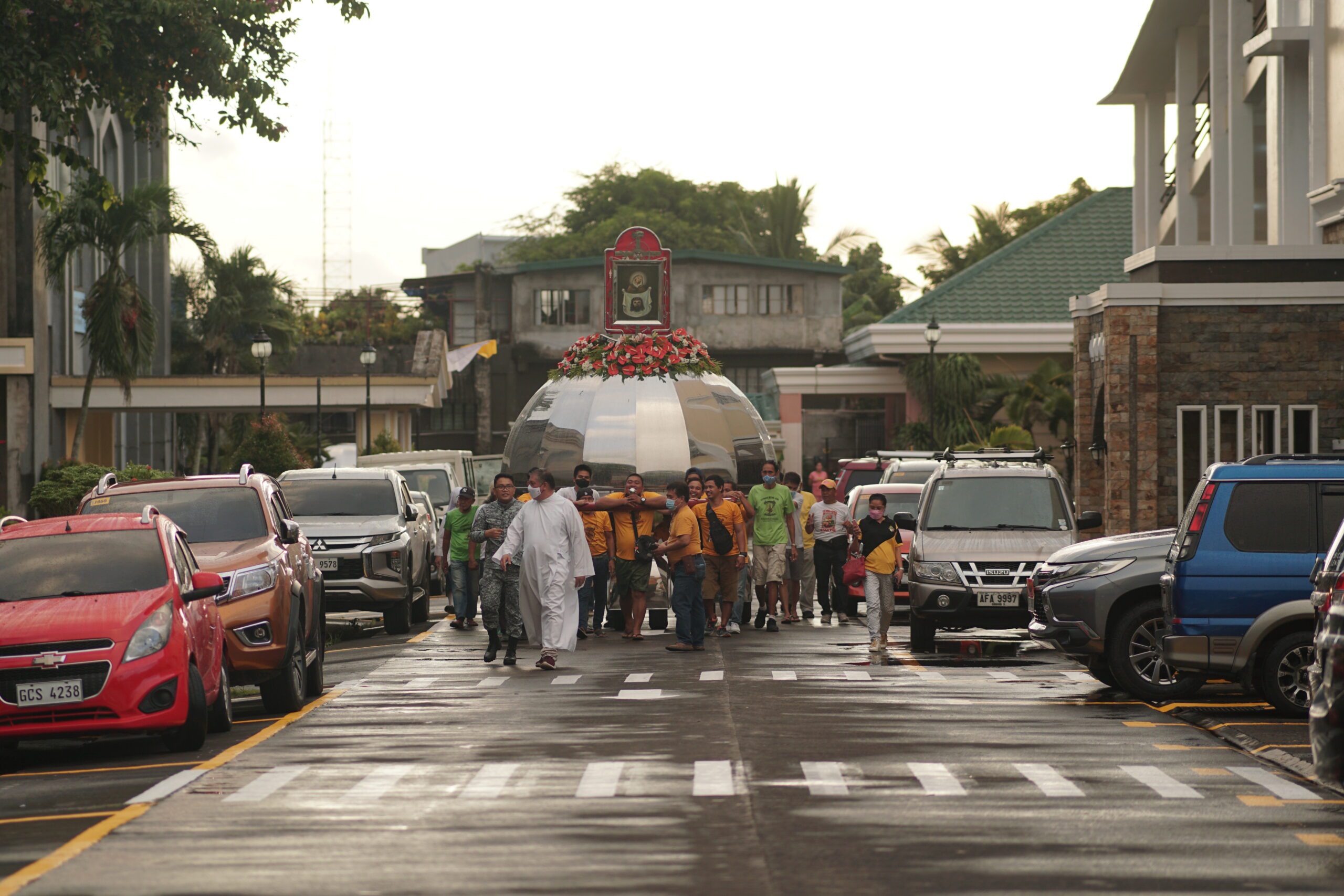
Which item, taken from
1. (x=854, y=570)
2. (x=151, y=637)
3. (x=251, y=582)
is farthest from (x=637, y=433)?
(x=151, y=637)

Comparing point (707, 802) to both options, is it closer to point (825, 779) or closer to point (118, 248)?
point (825, 779)

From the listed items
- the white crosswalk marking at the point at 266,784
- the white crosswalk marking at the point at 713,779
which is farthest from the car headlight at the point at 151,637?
the white crosswalk marking at the point at 713,779

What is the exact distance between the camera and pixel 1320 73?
25.3 metres

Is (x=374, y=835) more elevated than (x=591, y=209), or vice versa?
(x=591, y=209)

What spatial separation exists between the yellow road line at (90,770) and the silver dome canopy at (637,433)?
486 inches

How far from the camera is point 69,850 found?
8195 millimetres

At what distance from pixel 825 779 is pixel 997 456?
38.9 ft

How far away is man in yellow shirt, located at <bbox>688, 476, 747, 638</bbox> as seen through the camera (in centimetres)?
2014

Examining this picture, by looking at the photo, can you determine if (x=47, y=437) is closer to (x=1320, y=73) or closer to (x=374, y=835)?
(x=1320, y=73)

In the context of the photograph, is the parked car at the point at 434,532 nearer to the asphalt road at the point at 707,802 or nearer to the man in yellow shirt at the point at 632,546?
the man in yellow shirt at the point at 632,546

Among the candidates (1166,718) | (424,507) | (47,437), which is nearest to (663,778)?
(1166,718)

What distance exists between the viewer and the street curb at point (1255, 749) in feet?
33.9

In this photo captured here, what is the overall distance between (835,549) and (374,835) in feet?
50.5

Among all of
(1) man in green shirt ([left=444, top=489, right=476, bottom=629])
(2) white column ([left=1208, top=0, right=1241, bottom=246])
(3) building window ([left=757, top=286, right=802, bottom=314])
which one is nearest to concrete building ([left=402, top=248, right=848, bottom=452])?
(3) building window ([left=757, top=286, right=802, bottom=314])
